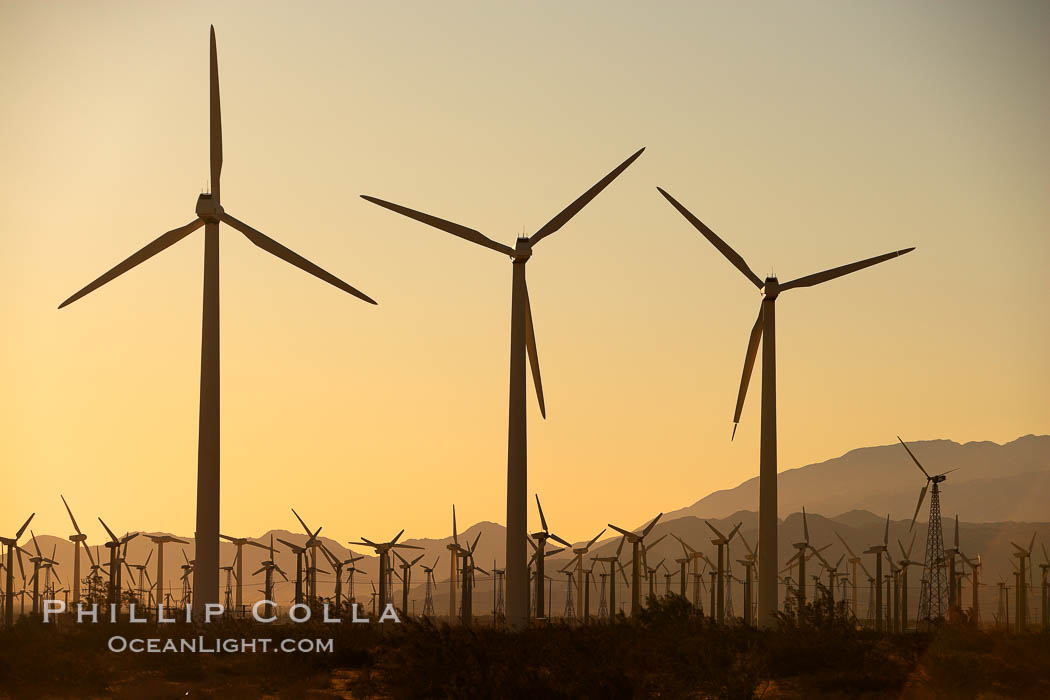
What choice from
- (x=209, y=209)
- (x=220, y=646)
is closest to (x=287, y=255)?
(x=209, y=209)

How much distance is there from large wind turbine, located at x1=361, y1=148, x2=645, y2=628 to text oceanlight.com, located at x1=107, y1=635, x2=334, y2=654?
1352 centimetres

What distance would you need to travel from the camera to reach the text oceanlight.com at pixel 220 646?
44.5 meters

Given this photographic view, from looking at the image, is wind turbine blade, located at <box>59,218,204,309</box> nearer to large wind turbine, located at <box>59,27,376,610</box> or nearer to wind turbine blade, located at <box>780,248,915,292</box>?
large wind turbine, located at <box>59,27,376,610</box>

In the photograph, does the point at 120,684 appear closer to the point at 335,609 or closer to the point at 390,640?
the point at 390,640

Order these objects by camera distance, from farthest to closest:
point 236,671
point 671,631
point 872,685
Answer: point 671,631, point 236,671, point 872,685

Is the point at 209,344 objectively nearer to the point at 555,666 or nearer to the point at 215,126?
the point at 215,126

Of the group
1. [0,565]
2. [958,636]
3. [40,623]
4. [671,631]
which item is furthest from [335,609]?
[0,565]

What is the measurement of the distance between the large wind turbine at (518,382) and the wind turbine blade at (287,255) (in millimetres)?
5575

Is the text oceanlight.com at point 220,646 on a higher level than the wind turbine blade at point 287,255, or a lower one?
lower

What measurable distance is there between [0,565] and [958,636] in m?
76.9

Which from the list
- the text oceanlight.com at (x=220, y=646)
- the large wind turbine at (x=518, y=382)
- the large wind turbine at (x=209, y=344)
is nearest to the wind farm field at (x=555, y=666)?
the text oceanlight.com at (x=220, y=646)

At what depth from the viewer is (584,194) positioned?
69750 millimetres

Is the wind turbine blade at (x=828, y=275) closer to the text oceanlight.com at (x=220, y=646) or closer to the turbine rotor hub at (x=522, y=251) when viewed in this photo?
the turbine rotor hub at (x=522, y=251)

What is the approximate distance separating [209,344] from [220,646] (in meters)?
17.2
